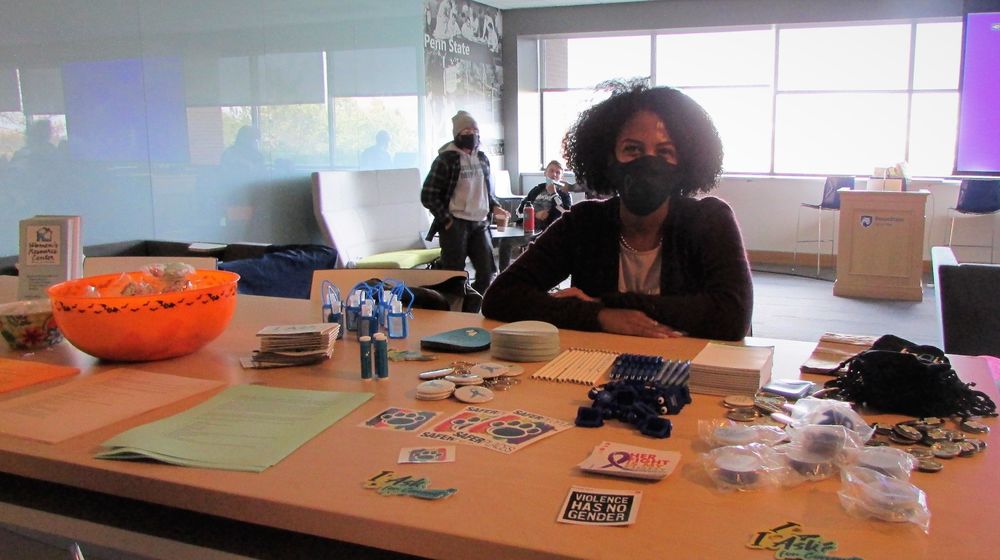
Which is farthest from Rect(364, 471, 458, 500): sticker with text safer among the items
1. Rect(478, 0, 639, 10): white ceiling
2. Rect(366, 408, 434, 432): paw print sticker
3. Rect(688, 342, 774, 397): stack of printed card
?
Rect(478, 0, 639, 10): white ceiling

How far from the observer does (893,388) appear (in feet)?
4.15

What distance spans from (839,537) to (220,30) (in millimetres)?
4737

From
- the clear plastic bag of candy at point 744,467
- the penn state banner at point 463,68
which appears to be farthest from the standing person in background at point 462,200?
the clear plastic bag of candy at point 744,467

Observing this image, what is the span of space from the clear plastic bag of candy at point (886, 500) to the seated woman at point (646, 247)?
86 cm

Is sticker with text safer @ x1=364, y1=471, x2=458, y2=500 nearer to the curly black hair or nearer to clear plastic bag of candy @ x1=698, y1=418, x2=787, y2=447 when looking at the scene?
clear plastic bag of candy @ x1=698, y1=418, x2=787, y2=447

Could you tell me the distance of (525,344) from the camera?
160 cm

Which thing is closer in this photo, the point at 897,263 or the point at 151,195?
the point at 151,195

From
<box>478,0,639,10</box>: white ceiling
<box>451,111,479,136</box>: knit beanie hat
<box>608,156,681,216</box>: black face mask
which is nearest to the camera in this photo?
<box>608,156,681,216</box>: black face mask

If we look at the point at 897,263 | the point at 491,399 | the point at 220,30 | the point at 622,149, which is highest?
the point at 220,30

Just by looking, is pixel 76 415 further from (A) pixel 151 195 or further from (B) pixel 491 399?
(A) pixel 151 195

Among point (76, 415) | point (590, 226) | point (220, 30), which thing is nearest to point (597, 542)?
point (76, 415)

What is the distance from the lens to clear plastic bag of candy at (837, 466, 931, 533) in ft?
2.92

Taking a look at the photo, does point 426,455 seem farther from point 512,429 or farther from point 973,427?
point 973,427

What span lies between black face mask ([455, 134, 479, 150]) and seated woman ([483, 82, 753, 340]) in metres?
2.96
